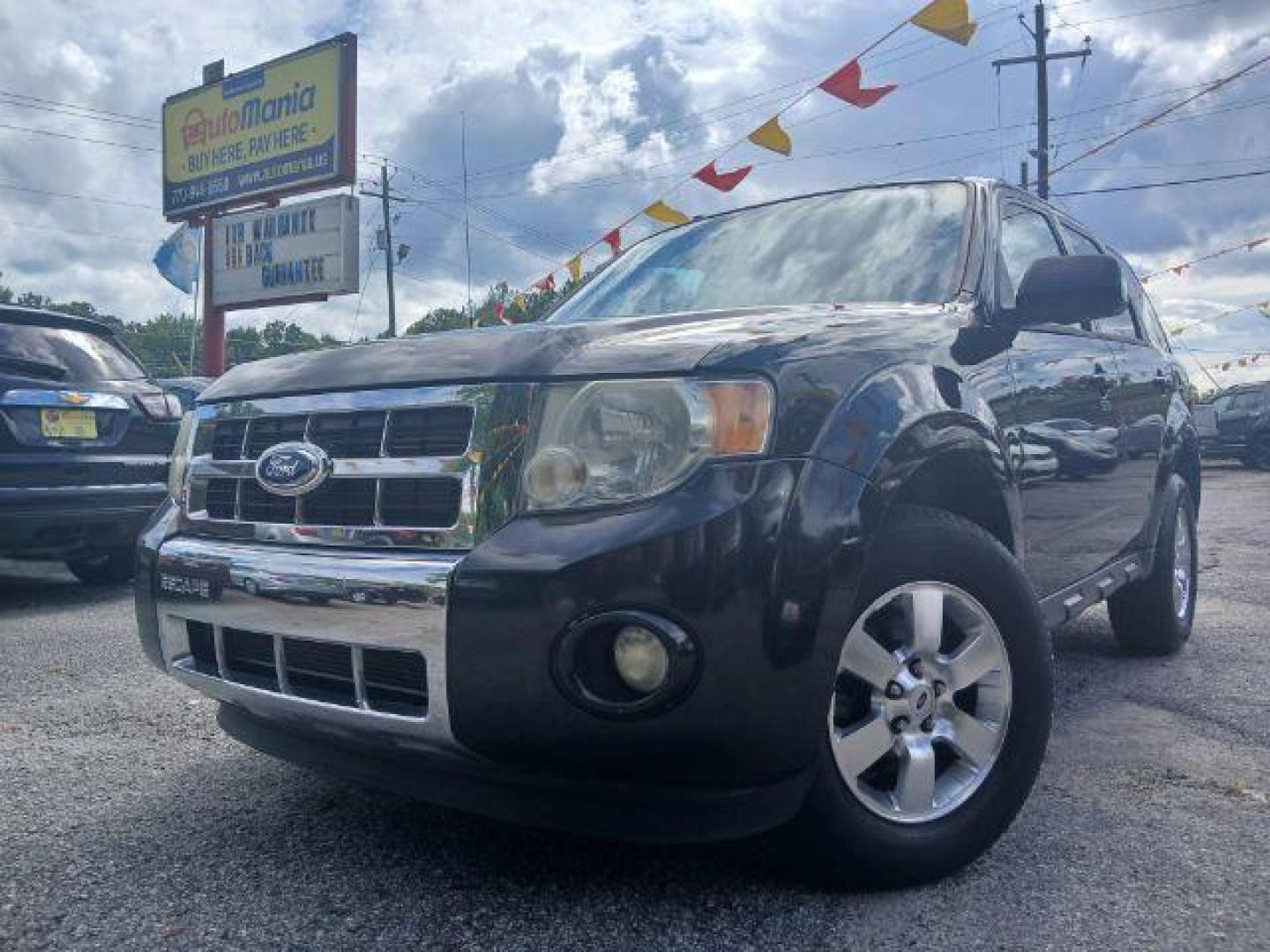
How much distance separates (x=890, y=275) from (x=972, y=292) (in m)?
0.23

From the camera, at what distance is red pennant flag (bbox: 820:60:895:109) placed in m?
7.86

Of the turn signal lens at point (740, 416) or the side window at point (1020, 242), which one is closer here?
the turn signal lens at point (740, 416)

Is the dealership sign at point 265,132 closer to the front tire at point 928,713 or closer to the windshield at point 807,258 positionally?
the windshield at point 807,258

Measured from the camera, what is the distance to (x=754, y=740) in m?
2.06

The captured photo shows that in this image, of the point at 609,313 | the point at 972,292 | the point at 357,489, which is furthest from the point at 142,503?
the point at 972,292

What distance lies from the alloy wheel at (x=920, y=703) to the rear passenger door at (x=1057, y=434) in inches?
24.4

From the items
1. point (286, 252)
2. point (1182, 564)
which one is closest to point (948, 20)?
point (1182, 564)

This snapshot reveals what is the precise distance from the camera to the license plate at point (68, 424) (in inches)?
234

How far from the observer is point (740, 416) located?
2.14m

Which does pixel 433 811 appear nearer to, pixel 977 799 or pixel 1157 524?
pixel 977 799

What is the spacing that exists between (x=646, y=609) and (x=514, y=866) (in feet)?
2.80

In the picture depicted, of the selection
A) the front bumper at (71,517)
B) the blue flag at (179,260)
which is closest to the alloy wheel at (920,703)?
the front bumper at (71,517)

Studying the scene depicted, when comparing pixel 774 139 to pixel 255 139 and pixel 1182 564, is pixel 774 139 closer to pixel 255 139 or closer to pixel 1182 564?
pixel 1182 564

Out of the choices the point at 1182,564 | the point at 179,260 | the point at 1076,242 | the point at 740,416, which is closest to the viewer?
the point at 740,416
